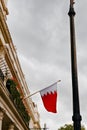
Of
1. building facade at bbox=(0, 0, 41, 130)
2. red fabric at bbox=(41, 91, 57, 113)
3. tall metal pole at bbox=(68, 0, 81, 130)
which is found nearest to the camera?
tall metal pole at bbox=(68, 0, 81, 130)

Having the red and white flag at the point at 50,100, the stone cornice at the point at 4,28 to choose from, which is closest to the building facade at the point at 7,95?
the stone cornice at the point at 4,28

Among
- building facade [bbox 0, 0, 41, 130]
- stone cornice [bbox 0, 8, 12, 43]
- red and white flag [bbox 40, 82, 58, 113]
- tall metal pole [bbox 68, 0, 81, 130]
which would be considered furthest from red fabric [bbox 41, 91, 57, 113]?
stone cornice [bbox 0, 8, 12, 43]

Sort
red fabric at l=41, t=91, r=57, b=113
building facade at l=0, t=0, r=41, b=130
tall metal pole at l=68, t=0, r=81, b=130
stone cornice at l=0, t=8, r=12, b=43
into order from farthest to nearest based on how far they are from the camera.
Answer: stone cornice at l=0, t=8, r=12, b=43 → building facade at l=0, t=0, r=41, b=130 → red fabric at l=41, t=91, r=57, b=113 → tall metal pole at l=68, t=0, r=81, b=130

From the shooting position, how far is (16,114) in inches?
1033

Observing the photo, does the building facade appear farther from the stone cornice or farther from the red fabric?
the red fabric

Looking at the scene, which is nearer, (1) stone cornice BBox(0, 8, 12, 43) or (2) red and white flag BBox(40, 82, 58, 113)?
(2) red and white flag BBox(40, 82, 58, 113)

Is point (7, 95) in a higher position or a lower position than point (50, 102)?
lower

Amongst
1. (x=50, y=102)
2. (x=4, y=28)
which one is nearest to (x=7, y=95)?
(x=4, y=28)

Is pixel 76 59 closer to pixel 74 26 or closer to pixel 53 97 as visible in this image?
pixel 74 26

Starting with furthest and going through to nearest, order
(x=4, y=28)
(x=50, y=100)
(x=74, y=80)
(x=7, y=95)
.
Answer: (x=4, y=28) < (x=7, y=95) < (x=50, y=100) < (x=74, y=80)

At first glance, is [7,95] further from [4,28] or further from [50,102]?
Answer: [50,102]

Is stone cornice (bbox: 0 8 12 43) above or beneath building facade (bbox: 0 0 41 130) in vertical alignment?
above

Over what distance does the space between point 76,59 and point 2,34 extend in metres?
20.9

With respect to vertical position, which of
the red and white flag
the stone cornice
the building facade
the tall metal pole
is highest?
the tall metal pole
